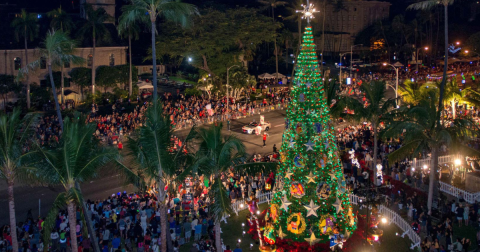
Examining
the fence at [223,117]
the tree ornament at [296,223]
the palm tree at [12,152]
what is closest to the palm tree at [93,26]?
the fence at [223,117]

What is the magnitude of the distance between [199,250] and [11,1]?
57.6 m

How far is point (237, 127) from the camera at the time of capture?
45562mm

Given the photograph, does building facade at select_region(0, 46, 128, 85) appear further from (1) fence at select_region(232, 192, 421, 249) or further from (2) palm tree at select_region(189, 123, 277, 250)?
(2) palm tree at select_region(189, 123, 277, 250)

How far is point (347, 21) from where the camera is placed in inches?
3890

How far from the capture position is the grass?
854 inches

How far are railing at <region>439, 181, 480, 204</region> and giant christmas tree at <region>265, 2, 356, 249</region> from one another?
9.60 m

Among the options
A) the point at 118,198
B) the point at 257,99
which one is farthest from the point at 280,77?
the point at 118,198

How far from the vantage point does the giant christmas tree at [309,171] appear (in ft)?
64.3

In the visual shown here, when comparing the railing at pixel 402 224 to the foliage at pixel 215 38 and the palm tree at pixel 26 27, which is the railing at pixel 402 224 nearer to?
the foliage at pixel 215 38

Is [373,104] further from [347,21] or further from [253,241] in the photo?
[347,21]

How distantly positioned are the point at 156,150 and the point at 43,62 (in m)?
41.2

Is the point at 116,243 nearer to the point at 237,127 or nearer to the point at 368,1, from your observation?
the point at 237,127

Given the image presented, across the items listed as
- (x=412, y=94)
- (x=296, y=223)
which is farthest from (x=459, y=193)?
(x=296, y=223)

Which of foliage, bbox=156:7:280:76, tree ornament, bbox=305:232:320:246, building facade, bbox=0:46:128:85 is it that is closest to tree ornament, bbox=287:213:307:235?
tree ornament, bbox=305:232:320:246
